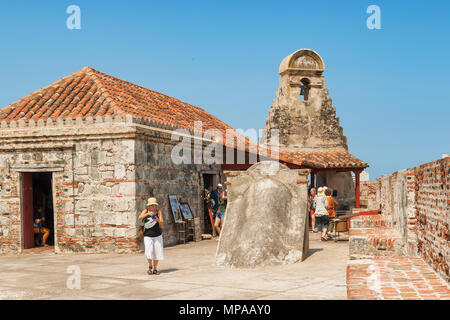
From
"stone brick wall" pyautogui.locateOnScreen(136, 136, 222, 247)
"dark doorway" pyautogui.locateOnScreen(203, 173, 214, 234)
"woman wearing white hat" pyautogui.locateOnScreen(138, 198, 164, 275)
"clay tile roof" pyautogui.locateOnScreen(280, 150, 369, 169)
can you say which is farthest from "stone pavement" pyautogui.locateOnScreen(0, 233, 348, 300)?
"clay tile roof" pyautogui.locateOnScreen(280, 150, 369, 169)

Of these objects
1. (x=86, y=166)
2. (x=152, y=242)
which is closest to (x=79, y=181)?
(x=86, y=166)

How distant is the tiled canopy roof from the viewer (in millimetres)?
12977

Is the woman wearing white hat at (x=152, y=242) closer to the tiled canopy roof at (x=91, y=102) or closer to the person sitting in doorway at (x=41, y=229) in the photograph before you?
the tiled canopy roof at (x=91, y=102)

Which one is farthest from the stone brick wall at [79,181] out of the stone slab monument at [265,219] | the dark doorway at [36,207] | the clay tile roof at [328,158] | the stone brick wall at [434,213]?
the clay tile roof at [328,158]

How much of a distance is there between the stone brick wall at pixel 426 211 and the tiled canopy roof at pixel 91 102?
6318 mm

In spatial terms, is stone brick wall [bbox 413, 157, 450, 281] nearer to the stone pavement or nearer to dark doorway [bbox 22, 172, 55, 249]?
the stone pavement

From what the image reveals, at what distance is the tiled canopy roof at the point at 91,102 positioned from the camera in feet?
42.6

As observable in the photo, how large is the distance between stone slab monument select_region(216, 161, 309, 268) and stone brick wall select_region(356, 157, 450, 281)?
1766 millimetres

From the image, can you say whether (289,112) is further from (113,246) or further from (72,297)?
(72,297)

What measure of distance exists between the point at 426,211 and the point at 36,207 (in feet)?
37.2

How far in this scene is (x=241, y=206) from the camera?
10180 mm

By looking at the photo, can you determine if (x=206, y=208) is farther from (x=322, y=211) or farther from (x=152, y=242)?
(x=152, y=242)
